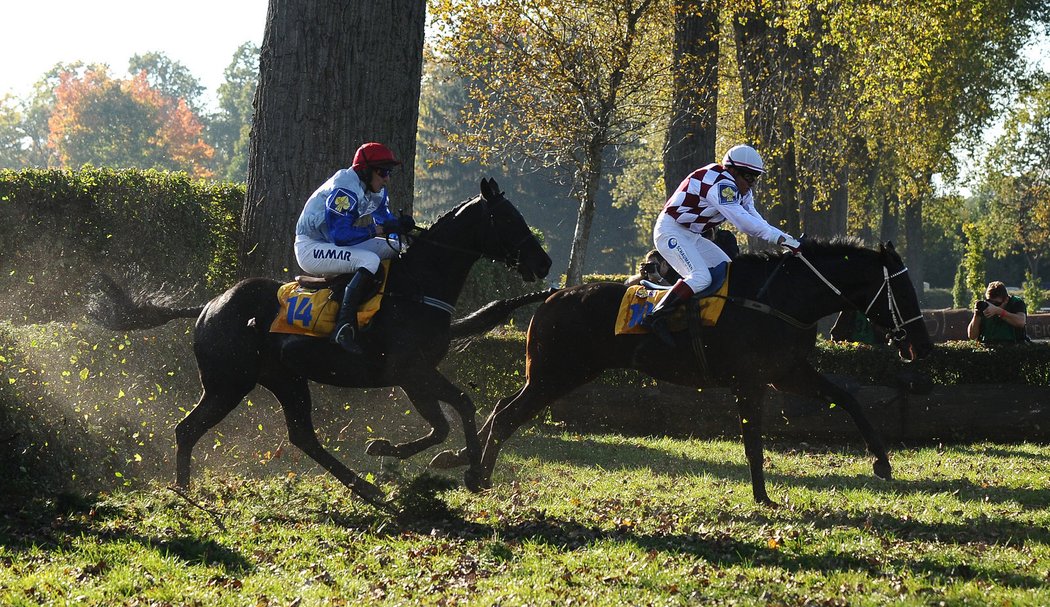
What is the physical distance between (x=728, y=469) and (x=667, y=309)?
2688mm

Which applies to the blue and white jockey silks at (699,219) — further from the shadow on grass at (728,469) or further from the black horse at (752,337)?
the shadow on grass at (728,469)

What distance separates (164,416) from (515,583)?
5511mm

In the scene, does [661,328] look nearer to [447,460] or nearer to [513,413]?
[513,413]

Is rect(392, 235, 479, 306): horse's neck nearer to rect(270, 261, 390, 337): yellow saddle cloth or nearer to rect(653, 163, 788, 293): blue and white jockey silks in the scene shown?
rect(270, 261, 390, 337): yellow saddle cloth

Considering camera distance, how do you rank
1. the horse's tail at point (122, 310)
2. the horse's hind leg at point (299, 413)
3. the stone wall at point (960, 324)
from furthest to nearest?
1. the stone wall at point (960, 324)
2. the horse's tail at point (122, 310)
3. the horse's hind leg at point (299, 413)

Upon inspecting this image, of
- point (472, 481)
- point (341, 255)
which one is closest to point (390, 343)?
point (341, 255)

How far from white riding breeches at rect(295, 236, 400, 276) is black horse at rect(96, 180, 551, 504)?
199mm

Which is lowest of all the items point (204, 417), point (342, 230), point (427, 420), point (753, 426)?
point (204, 417)

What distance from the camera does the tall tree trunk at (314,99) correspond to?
11.2 meters

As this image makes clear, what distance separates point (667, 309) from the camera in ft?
28.1

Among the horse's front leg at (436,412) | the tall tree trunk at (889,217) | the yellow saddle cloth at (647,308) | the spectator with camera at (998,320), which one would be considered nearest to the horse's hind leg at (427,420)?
the horse's front leg at (436,412)

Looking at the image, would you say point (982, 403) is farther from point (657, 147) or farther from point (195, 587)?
point (657, 147)

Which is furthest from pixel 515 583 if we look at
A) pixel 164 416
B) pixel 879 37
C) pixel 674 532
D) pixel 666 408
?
pixel 879 37

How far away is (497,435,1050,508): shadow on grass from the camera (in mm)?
9102
